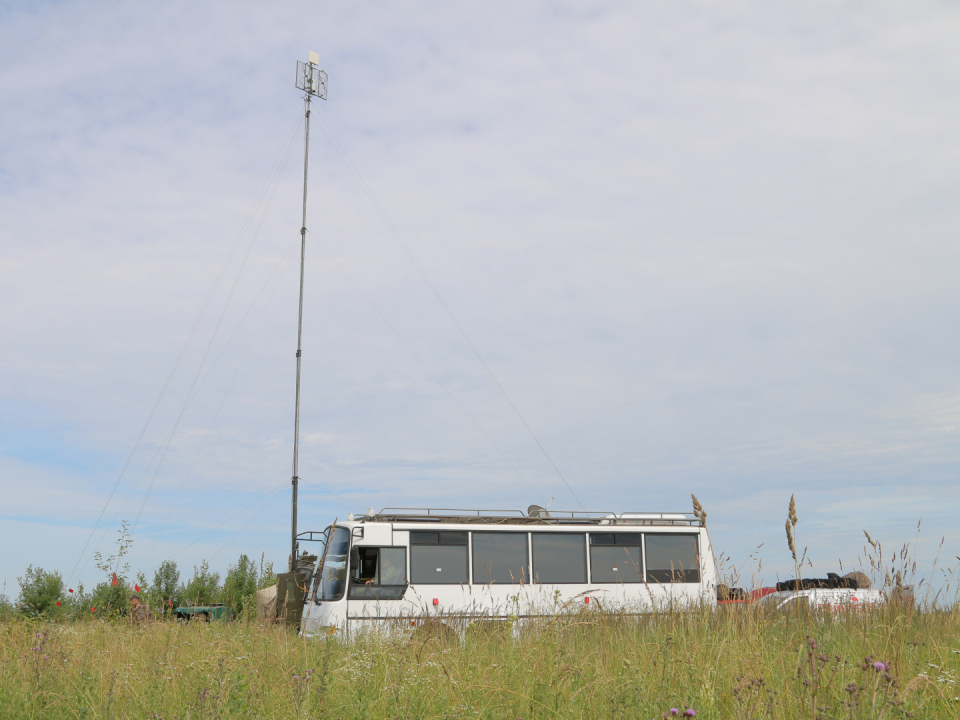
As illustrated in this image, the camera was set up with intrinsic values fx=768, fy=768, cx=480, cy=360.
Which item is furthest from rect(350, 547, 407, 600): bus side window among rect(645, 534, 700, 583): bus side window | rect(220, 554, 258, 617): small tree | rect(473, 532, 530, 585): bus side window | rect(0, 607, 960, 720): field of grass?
rect(220, 554, 258, 617): small tree

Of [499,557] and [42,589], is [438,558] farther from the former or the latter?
[42,589]

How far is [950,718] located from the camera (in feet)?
15.7

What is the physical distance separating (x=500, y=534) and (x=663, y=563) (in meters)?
3.56

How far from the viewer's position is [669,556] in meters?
15.6

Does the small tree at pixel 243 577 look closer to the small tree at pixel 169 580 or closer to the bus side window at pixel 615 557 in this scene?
the small tree at pixel 169 580

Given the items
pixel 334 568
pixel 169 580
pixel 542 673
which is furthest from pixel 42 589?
pixel 542 673

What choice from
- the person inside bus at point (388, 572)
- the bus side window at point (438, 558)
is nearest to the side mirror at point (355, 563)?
the person inside bus at point (388, 572)

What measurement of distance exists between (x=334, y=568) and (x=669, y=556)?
679cm

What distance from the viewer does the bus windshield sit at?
13109 mm

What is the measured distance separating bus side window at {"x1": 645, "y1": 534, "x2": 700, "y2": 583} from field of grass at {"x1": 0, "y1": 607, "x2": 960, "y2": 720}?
7.11 meters

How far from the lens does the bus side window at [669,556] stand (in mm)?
15312

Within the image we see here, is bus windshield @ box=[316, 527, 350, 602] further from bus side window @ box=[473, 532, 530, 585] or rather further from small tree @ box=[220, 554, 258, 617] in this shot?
small tree @ box=[220, 554, 258, 617]

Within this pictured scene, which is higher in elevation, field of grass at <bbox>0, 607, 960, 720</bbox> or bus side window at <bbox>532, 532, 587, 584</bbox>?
bus side window at <bbox>532, 532, 587, 584</bbox>

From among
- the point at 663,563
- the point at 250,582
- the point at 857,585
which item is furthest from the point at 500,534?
the point at 250,582
